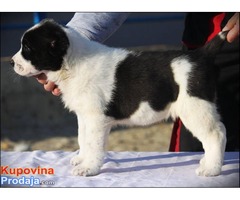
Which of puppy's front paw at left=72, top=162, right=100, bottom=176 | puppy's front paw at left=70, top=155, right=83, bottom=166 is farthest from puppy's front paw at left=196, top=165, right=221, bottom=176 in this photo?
puppy's front paw at left=70, top=155, right=83, bottom=166

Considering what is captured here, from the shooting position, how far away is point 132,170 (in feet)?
9.39

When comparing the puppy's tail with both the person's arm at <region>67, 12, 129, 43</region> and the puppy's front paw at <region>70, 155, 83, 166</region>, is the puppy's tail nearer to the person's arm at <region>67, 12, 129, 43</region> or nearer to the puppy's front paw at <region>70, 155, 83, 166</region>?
the person's arm at <region>67, 12, 129, 43</region>

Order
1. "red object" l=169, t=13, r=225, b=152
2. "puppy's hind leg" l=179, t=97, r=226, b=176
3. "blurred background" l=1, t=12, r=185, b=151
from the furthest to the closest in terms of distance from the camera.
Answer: "blurred background" l=1, t=12, r=185, b=151 → "red object" l=169, t=13, r=225, b=152 → "puppy's hind leg" l=179, t=97, r=226, b=176

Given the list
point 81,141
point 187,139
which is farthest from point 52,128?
point 81,141

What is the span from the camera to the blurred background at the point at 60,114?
602 cm

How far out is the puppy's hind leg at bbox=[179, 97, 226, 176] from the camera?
254 centimetres

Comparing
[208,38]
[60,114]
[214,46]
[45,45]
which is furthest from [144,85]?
[60,114]

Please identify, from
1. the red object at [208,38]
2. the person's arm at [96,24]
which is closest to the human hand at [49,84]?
the person's arm at [96,24]

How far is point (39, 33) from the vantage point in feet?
8.35

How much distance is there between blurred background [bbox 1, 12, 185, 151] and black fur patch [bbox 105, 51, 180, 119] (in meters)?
3.19

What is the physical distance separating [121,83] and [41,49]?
0.45m

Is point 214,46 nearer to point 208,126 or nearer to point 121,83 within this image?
point 208,126
